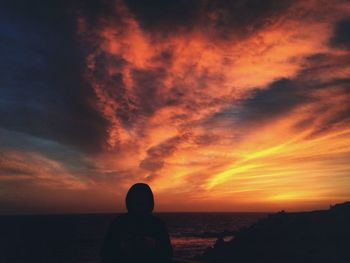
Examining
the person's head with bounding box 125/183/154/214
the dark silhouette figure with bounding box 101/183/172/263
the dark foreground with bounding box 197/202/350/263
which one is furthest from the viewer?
the dark foreground with bounding box 197/202/350/263

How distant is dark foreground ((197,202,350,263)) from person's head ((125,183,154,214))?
1421 cm

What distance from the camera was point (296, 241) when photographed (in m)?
22.4

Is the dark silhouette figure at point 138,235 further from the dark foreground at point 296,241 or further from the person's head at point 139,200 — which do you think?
the dark foreground at point 296,241

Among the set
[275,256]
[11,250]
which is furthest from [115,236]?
[11,250]

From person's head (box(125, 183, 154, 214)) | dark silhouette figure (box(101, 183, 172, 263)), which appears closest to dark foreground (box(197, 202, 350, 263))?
dark silhouette figure (box(101, 183, 172, 263))

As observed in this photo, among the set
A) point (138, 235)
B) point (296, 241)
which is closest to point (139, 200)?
→ point (138, 235)

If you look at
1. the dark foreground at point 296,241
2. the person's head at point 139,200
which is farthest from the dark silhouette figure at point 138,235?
the dark foreground at point 296,241

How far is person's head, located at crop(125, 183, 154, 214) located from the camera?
466cm

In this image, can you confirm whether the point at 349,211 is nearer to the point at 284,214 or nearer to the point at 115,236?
the point at 284,214

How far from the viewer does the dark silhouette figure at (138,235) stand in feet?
14.8

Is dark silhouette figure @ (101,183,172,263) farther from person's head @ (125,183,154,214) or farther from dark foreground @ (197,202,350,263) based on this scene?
dark foreground @ (197,202,350,263)

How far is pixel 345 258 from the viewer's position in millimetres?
18172

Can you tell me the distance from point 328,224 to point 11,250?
77039 millimetres

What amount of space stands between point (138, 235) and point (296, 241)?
66.3 ft
